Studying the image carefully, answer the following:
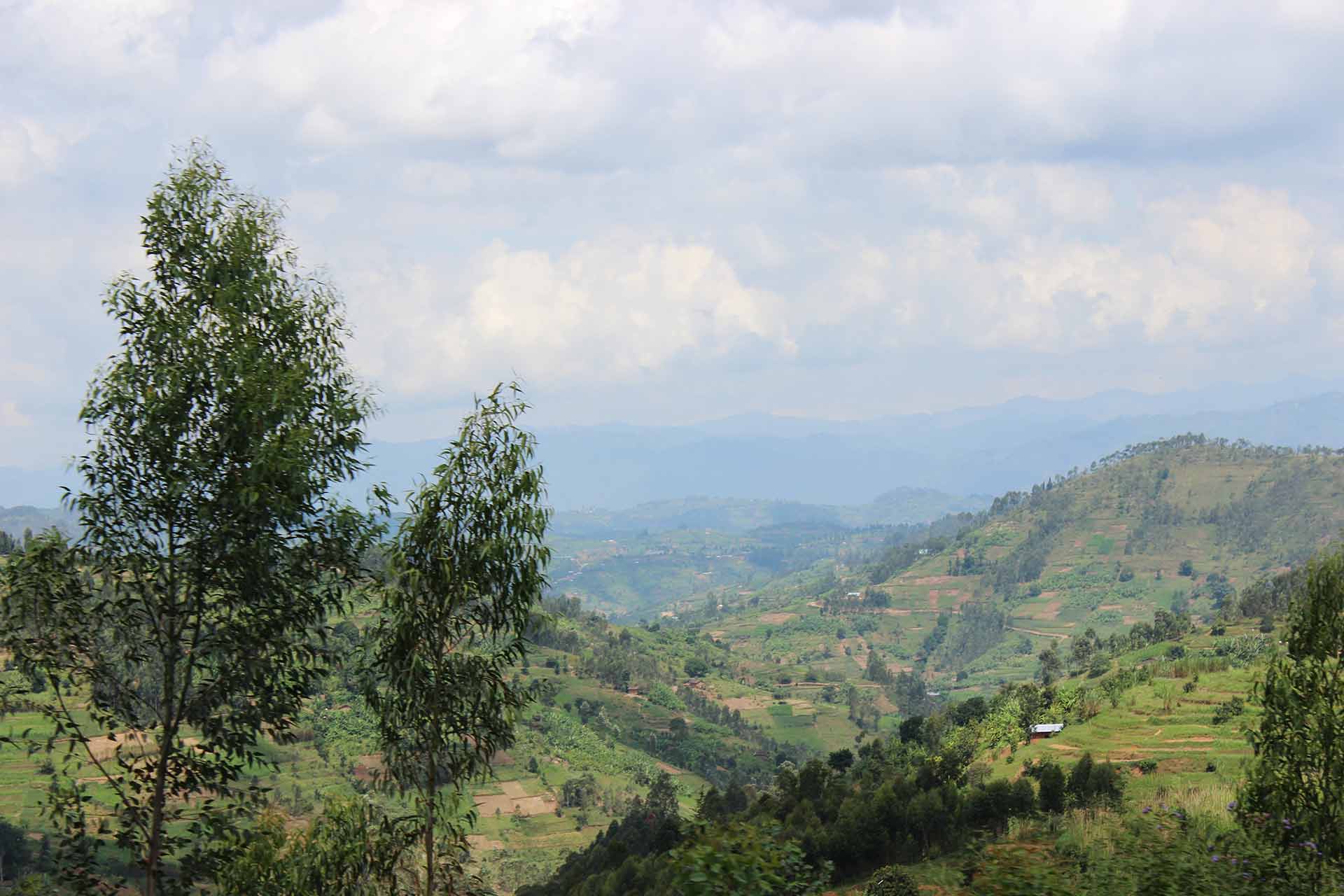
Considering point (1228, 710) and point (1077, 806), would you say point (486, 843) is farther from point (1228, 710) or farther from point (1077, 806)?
point (1077, 806)

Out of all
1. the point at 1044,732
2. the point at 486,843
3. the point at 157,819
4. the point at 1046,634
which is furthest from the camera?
the point at 1046,634

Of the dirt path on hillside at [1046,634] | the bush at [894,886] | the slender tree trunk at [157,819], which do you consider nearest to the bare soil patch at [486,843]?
the bush at [894,886]

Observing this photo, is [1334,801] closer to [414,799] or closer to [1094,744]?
[414,799]

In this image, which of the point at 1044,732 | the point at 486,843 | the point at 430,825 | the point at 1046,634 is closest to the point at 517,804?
the point at 486,843

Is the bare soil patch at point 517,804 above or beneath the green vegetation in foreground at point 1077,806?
beneath

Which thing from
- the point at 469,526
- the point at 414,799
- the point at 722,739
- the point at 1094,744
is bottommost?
the point at 722,739

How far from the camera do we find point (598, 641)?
16325cm

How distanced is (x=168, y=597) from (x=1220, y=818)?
2110 cm

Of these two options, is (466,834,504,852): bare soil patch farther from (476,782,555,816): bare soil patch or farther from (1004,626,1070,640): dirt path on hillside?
(1004,626,1070,640): dirt path on hillside

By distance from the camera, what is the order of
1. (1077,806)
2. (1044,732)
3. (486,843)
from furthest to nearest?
(486,843) → (1044,732) → (1077,806)

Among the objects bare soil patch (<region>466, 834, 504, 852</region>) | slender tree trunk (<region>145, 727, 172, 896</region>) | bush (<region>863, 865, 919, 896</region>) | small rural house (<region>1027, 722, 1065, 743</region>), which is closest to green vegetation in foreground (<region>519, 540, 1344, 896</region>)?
bush (<region>863, 865, 919, 896</region>)

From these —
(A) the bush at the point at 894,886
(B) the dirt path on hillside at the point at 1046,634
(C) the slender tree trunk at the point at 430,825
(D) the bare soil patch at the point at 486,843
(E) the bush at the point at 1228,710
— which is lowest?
(B) the dirt path on hillside at the point at 1046,634

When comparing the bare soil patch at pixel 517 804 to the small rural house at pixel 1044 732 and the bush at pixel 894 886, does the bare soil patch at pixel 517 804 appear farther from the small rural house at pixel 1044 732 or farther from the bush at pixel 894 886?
the bush at pixel 894 886

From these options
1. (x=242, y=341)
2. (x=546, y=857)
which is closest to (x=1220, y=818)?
(x=242, y=341)
